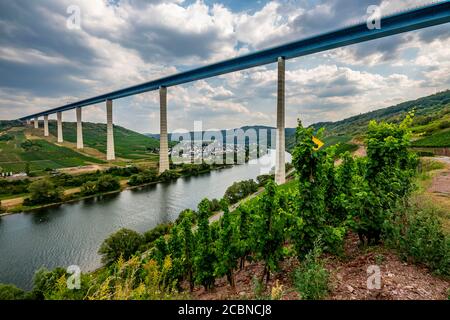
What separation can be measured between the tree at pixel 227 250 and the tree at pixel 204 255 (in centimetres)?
58

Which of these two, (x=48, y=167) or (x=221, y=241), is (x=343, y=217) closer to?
(x=221, y=241)

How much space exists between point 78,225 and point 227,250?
2403cm

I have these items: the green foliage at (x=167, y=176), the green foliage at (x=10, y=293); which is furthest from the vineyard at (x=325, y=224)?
the green foliage at (x=167, y=176)

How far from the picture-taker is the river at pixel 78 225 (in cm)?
1803

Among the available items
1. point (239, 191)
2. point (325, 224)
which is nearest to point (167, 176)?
point (239, 191)

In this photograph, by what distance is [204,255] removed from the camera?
27.8 ft

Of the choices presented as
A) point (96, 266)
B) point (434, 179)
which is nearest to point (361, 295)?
point (434, 179)

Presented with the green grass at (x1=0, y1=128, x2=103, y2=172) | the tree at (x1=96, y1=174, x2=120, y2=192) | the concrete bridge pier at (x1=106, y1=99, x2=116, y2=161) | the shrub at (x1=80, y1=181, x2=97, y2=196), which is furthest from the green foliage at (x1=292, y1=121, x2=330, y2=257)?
the concrete bridge pier at (x1=106, y1=99, x2=116, y2=161)

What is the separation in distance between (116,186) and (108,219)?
1713cm

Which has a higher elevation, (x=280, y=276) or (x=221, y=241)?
(x=221, y=241)

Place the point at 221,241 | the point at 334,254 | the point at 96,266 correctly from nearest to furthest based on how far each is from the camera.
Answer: the point at 334,254 → the point at 221,241 → the point at 96,266

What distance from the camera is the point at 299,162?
20.3ft

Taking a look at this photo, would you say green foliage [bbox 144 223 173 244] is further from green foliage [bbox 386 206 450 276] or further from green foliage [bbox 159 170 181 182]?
green foliage [bbox 159 170 181 182]

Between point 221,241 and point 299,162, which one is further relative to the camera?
point 221,241
